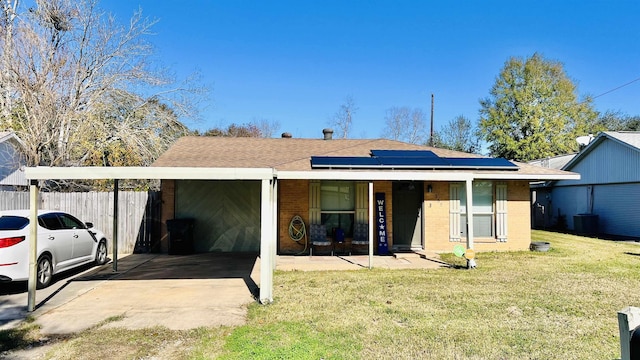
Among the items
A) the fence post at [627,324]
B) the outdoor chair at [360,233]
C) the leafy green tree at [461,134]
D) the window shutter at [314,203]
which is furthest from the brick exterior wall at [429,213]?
the leafy green tree at [461,134]

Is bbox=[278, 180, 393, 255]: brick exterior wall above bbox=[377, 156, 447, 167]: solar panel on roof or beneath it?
beneath

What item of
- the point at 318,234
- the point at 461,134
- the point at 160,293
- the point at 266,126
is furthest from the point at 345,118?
the point at 160,293

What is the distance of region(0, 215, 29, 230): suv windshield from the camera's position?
6.40 metres

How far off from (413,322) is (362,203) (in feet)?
19.4

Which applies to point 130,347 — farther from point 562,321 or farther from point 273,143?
point 273,143

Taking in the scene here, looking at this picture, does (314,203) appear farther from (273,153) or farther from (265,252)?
(265,252)

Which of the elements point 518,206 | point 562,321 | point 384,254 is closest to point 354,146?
point 384,254

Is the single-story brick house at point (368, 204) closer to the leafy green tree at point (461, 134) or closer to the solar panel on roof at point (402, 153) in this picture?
the solar panel on roof at point (402, 153)

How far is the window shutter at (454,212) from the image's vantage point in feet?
36.3

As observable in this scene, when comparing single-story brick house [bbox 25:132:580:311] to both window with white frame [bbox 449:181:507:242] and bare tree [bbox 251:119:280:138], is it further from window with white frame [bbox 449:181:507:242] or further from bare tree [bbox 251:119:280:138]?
bare tree [bbox 251:119:280:138]

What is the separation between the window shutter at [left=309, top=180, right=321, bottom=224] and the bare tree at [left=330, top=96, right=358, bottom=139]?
22659 mm

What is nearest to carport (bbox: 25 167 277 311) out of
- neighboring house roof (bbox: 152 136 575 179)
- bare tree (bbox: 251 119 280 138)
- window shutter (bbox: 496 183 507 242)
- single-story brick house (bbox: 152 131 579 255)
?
neighboring house roof (bbox: 152 136 575 179)

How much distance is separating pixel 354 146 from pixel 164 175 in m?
8.24

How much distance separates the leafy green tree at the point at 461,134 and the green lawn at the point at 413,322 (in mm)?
31325
